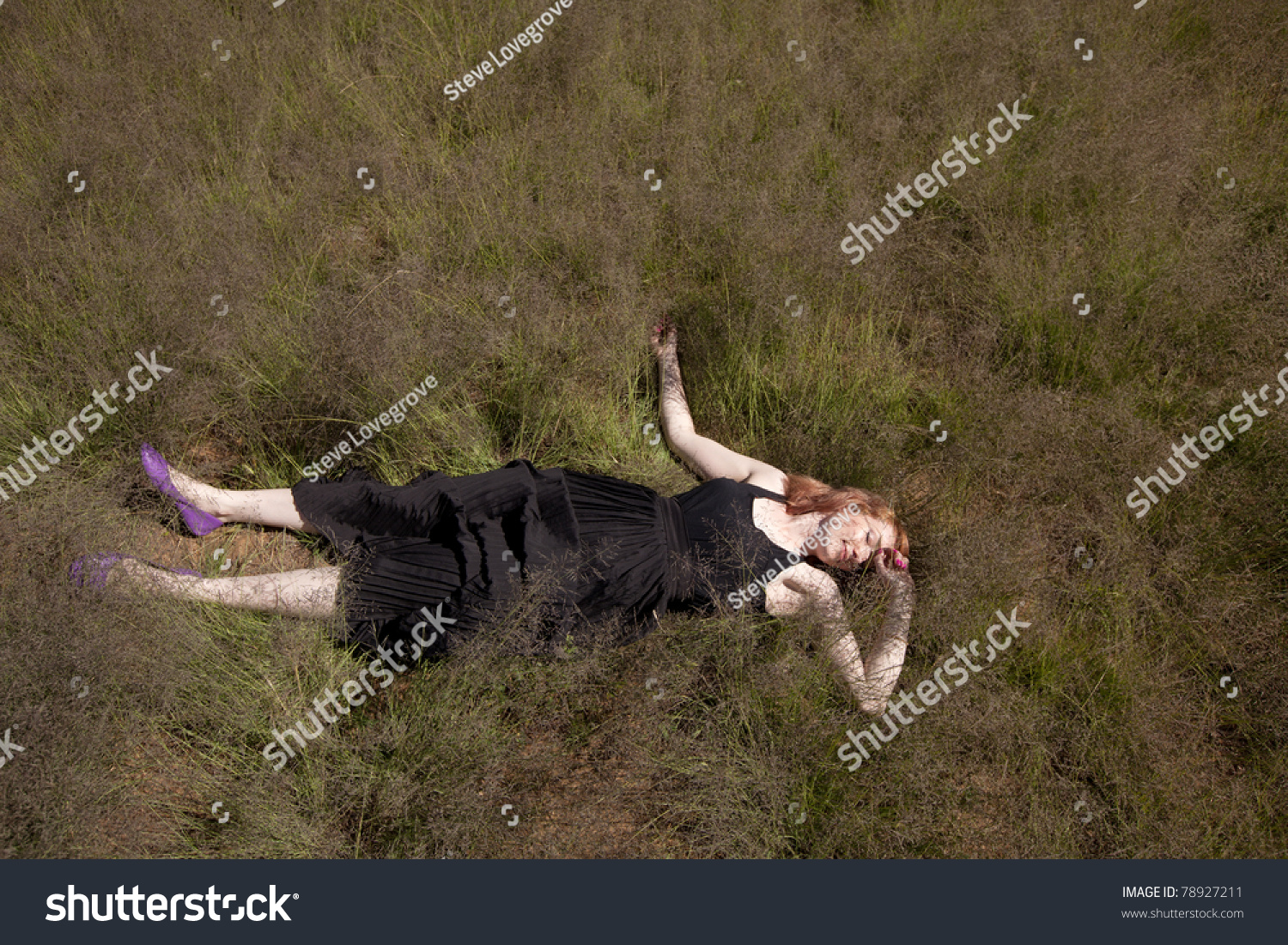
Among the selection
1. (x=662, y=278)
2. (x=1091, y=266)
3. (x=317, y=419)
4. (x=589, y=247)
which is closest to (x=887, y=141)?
(x=1091, y=266)

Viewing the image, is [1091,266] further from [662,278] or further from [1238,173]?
[662,278]

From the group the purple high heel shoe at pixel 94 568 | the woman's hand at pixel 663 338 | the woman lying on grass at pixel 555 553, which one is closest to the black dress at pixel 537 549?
the woman lying on grass at pixel 555 553

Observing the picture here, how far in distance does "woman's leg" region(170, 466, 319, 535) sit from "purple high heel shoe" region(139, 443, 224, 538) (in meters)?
0.02

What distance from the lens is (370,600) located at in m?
A: 2.23

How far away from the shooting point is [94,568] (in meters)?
2.15

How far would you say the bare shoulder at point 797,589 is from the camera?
2.34 m

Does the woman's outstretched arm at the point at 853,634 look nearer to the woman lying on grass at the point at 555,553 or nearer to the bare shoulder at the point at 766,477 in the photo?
the woman lying on grass at the point at 555,553

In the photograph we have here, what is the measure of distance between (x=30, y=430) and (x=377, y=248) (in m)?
1.31

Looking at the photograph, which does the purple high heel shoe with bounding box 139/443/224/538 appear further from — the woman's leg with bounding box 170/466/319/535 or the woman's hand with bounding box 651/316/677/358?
the woman's hand with bounding box 651/316/677/358

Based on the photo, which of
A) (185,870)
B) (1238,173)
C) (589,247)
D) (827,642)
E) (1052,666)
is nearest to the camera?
(185,870)

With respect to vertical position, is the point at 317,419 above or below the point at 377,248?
below

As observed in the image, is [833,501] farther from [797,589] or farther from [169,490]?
[169,490]

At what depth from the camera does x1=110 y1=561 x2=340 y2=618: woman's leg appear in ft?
7.29

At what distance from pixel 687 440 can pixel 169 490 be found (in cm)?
165
